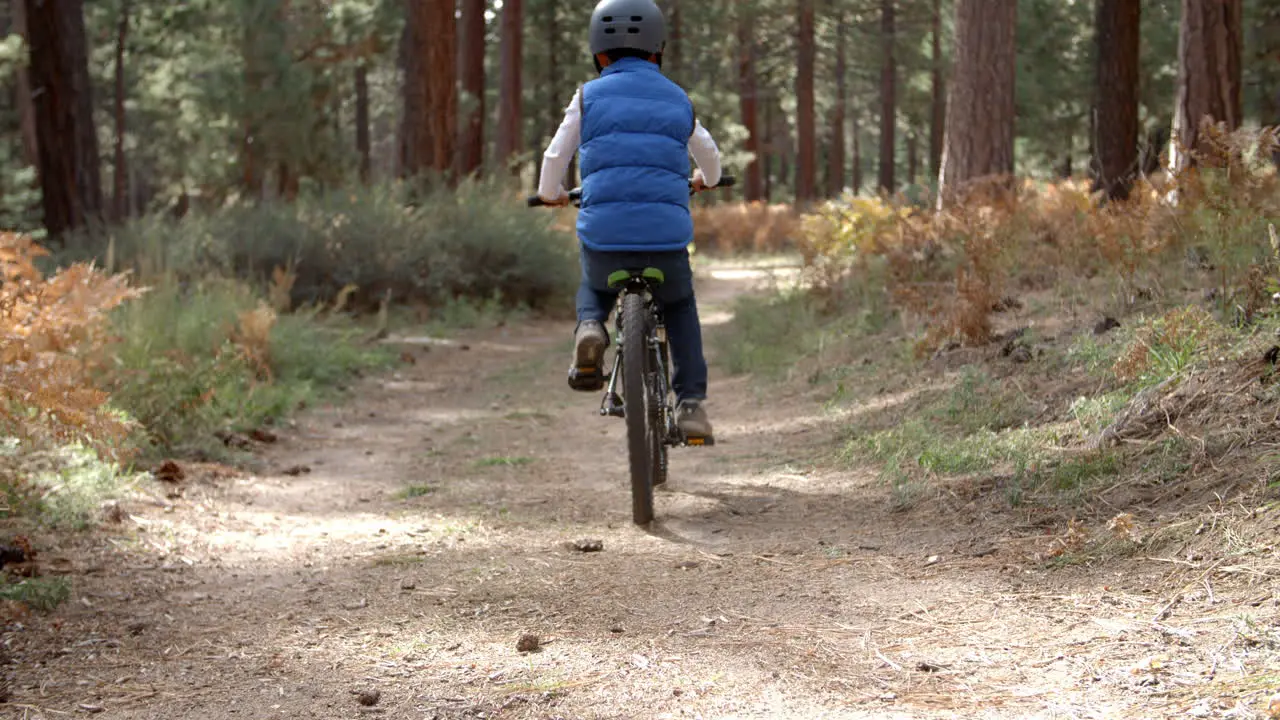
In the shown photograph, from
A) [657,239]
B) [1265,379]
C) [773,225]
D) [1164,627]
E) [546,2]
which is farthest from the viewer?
[546,2]

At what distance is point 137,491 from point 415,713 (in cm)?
318

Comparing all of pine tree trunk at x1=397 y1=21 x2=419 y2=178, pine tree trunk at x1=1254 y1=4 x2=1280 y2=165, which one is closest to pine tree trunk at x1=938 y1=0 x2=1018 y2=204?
pine tree trunk at x1=397 y1=21 x2=419 y2=178

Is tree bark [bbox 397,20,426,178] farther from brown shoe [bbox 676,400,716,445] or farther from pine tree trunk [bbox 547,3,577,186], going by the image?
pine tree trunk [bbox 547,3,577,186]

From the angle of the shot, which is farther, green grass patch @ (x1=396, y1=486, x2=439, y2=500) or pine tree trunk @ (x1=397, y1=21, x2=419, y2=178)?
pine tree trunk @ (x1=397, y1=21, x2=419, y2=178)

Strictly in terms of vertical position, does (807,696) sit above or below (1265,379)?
below

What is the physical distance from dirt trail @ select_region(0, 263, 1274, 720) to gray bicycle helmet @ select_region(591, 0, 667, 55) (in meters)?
2.20

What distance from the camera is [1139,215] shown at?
756 centimetres

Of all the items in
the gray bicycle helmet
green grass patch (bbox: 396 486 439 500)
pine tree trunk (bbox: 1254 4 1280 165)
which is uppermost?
pine tree trunk (bbox: 1254 4 1280 165)

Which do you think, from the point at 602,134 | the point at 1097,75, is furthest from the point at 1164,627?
the point at 1097,75

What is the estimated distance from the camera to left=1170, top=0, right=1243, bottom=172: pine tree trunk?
10719mm

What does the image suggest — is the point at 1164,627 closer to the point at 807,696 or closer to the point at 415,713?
the point at 807,696

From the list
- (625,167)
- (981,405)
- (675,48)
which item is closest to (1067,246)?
(981,405)

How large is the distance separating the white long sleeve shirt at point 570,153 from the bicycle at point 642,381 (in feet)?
0.29

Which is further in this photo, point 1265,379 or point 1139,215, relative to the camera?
point 1139,215
